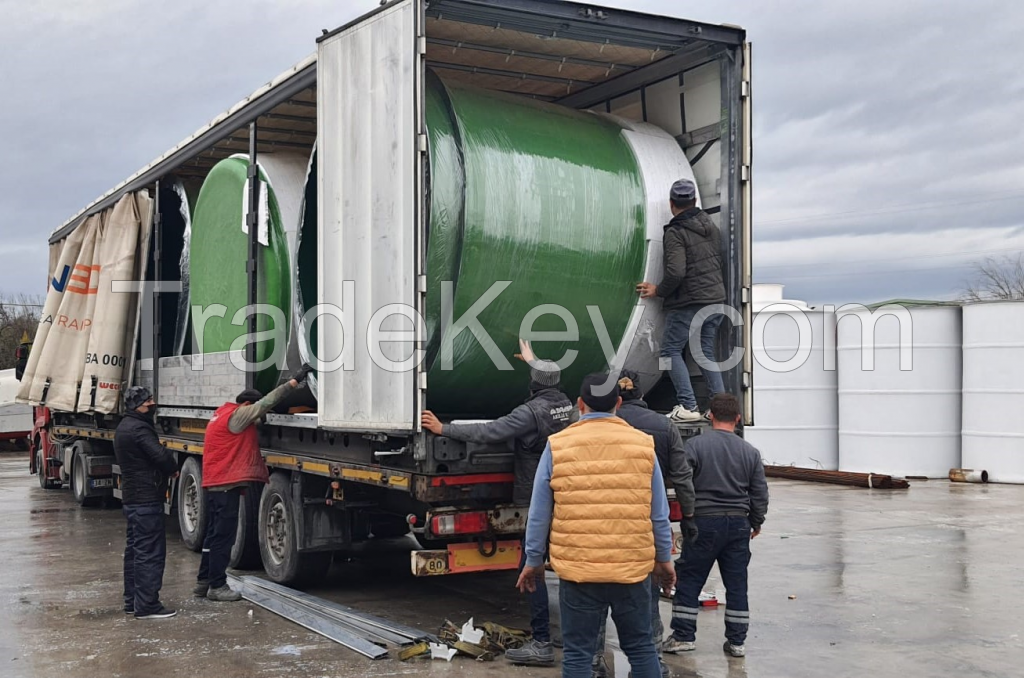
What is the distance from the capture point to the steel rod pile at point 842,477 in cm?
1712

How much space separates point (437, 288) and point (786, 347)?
1356 centimetres

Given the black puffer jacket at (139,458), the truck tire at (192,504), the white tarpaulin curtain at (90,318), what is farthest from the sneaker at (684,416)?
the white tarpaulin curtain at (90,318)

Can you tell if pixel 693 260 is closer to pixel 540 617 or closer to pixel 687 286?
pixel 687 286

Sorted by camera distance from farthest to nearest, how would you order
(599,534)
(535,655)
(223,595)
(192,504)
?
(192,504) < (223,595) < (535,655) < (599,534)

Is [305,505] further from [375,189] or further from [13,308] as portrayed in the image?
[13,308]

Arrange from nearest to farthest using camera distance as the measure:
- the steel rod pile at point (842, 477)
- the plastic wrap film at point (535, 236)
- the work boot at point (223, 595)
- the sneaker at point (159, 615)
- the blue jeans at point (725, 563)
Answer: the blue jeans at point (725, 563) → the plastic wrap film at point (535, 236) → the sneaker at point (159, 615) → the work boot at point (223, 595) → the steel rod pile at point (842, 477)

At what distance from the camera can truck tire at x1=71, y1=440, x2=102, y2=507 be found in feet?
51.7

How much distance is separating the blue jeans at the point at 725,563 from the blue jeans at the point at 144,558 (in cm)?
391

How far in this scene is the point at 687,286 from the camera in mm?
8008

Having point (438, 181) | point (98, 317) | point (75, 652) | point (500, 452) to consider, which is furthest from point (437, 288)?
point (98, 317)

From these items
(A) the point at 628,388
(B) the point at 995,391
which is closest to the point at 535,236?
(A) the point at 628,388

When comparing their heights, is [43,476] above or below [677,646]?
below

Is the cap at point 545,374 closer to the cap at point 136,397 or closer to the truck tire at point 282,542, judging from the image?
the truck tire at point 282,542

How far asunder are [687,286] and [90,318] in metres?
8.61
